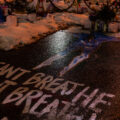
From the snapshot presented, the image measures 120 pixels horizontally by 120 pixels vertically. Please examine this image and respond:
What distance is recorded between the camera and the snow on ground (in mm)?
8758

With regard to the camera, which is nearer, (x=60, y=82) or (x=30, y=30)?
(x=60, y=82)

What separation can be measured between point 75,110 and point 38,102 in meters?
0.85

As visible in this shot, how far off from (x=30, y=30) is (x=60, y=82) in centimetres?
584

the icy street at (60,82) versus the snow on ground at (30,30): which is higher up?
the snow on ground at (30,30)

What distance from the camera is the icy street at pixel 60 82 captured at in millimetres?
4277

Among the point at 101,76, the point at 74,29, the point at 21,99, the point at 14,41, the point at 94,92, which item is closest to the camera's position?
the point at 21,99

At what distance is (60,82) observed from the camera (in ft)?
18.0

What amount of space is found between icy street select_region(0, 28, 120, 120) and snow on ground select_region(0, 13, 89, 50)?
0.76 m

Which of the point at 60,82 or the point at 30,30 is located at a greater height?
the point at 30,30

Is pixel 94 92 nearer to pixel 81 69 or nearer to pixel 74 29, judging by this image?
pixel 81 69

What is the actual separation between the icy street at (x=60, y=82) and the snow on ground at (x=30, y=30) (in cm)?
76

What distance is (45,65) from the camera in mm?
6547

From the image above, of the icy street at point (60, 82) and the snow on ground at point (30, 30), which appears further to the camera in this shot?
the snow on ground at point (30, 30)

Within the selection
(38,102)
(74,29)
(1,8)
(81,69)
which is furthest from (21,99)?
(1,8)
